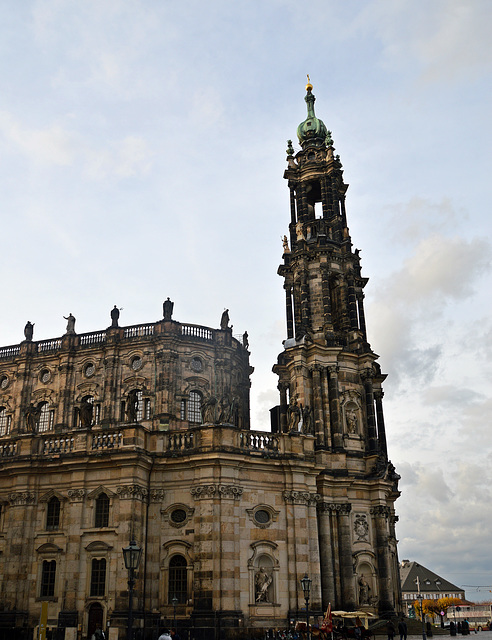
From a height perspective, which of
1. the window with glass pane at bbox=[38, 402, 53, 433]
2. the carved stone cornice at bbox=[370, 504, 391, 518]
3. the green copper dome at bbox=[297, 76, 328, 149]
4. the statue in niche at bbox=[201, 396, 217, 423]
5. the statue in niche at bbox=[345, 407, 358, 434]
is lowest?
the carved stone cornice at bbox=[370, 504, 391, 518]

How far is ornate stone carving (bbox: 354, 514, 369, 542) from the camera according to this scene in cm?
4253

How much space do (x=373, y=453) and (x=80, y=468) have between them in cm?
1951

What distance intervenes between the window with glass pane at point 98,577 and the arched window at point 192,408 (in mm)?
14349

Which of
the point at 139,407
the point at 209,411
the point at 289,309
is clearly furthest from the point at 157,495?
the point at 289,309

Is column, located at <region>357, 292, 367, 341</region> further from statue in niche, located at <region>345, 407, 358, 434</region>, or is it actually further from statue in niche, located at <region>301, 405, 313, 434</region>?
statue in niche, located at <region>301, 405, 313, 434</region>

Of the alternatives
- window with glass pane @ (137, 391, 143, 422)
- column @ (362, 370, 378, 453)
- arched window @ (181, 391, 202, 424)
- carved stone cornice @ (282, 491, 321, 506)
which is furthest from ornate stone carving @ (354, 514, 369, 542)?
window with glass pane @ (137, 391, 143, 422)

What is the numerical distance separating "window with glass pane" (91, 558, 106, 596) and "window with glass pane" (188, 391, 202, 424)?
14.7 m

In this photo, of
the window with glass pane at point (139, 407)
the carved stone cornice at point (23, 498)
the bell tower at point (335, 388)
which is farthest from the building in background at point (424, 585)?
the carved stone cornice at point (23, 498)

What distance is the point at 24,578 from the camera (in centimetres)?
3578

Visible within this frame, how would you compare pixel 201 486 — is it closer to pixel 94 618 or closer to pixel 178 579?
pixel 178 579

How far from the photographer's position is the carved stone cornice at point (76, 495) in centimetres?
3647

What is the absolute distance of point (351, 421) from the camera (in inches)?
1794

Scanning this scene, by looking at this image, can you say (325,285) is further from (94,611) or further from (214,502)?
(94,611)

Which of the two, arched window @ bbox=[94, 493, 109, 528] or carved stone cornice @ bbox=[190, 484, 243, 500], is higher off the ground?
carved stone cornice @ bbox=[190, 484, 243, 500]
